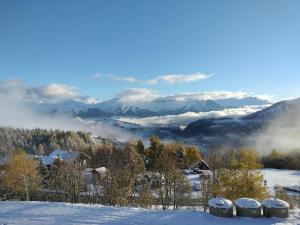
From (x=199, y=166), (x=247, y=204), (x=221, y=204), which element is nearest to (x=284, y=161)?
(x=199, y=166)

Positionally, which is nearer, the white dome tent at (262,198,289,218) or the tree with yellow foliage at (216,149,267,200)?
the white dome tent at (262,198,289,218)

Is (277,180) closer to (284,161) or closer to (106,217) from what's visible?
(284,161)

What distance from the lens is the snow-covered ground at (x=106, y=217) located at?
1216 inches

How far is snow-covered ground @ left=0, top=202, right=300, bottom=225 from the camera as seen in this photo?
1216 inches

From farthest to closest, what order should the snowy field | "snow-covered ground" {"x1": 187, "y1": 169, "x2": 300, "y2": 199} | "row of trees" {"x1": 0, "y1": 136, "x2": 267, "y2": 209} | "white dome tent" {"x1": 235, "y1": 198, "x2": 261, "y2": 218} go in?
the snowy field, "snow-covered ground" {"x1": 187, "y1": 169, "x2": 300, "y2": 199}, "row of trees" {"x1": 0, "y1": 136, "x2": 267, "y2": 209}, "white dome tent" {"x1": 235, "y1": 198, "x2": 261, "y2": 218}

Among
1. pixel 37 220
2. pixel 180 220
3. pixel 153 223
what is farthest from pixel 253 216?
pixel 37 220

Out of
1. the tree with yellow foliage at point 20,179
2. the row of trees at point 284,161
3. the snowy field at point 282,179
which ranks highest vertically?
the tree with yellow foliage at point 20,179

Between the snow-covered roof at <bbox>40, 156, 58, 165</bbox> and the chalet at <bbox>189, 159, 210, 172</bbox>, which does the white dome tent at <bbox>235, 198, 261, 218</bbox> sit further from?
the chalet at <bbox>189, 159, 210, 172</bbox>

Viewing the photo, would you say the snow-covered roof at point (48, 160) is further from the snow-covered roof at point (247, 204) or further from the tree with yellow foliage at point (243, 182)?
the snow-covered roof at point (247, 204)

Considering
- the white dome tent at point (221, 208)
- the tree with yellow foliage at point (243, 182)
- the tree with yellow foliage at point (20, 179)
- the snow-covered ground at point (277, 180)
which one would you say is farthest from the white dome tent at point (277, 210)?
the snow-covered ground at point (277, 180)

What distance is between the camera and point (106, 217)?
105ft

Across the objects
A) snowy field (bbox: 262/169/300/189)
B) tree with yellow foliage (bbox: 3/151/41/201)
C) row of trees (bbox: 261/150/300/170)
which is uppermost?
tree with yellow foliage (bbox: 3/151/41/201)

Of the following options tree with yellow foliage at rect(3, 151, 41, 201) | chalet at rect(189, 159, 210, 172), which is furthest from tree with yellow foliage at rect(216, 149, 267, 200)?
chalet at rect(189, 159, 210, 172)

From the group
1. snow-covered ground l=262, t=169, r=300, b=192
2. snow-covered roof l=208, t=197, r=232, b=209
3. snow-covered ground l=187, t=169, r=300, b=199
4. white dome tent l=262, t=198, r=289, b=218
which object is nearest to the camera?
white dome tent l=262, t=198, r=289, b=218
